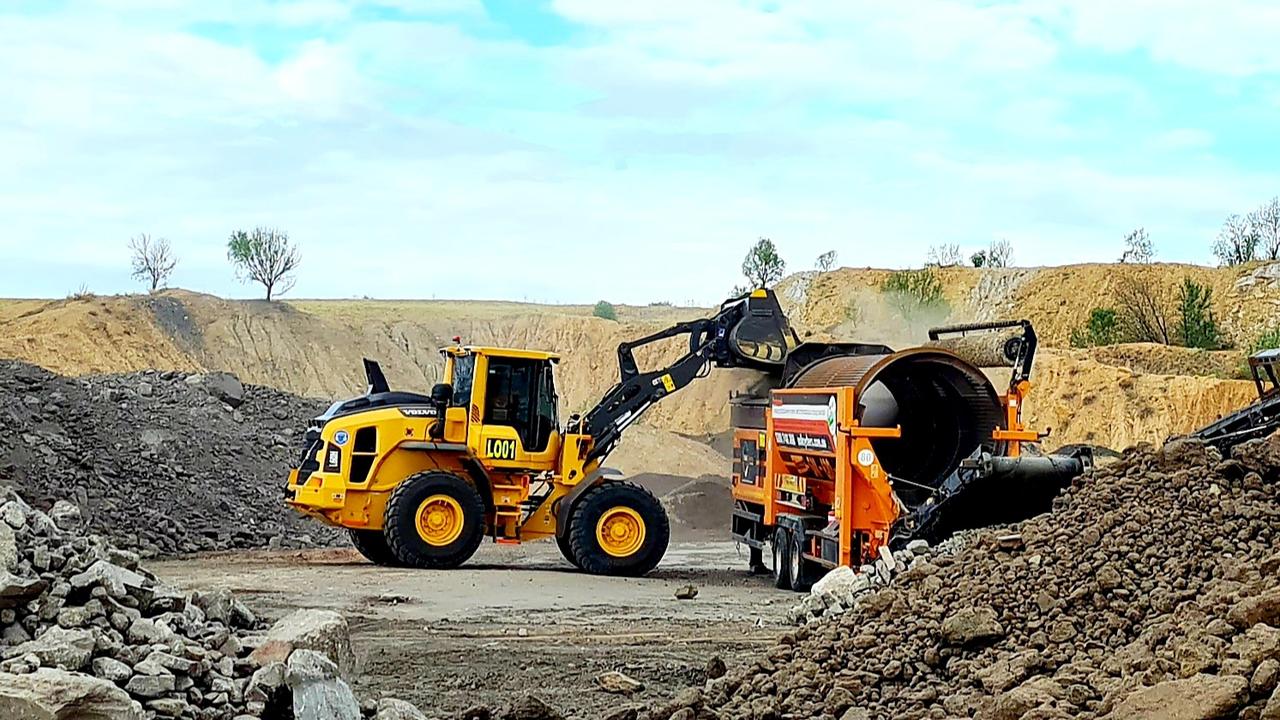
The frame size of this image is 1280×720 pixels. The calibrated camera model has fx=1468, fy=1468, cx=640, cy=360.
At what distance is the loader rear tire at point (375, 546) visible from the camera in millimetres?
16609

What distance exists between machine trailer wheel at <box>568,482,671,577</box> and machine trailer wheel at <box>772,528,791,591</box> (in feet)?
4.80

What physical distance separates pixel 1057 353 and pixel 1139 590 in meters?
29.9

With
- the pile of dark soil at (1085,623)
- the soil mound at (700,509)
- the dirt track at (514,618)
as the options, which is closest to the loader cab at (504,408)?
the dirt track at (514,618)

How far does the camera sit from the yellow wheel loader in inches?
635

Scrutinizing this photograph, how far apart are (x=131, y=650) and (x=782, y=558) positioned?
30.2 feet

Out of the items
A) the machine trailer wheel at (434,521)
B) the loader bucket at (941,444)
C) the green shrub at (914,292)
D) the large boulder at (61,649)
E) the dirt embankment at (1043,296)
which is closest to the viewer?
the large boulder at (61,649)

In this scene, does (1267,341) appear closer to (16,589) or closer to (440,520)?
(440,520)

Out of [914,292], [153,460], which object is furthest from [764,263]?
[153,460]

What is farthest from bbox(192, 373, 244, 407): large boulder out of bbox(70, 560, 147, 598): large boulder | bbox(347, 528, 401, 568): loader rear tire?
bbox(70, 560, 147, 598): large boulder

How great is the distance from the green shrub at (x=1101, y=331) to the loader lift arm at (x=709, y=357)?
2764cm

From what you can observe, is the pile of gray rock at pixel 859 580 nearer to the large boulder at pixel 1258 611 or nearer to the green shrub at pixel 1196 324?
the large boulder at pixel 1258 611

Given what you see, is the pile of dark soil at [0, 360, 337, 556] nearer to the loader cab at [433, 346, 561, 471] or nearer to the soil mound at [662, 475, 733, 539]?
the loader cab at [433, 346, 561, 471]

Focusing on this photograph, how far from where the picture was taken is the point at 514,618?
1287 centimetres

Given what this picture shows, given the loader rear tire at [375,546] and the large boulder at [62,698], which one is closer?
the large boulder at [62,698]
